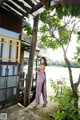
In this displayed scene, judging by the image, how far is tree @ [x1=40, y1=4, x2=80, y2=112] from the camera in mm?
6176

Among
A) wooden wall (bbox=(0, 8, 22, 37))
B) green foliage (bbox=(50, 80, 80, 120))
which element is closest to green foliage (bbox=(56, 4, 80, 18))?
wooden wall (bbox=(0, 8, 22, 37))

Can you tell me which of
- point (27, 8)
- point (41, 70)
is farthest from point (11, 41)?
point (41, 70)

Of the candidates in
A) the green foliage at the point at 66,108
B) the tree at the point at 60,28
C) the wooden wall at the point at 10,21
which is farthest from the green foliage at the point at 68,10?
the green foliage at the point at 66,108

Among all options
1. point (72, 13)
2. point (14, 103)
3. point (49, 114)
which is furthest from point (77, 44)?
point (14, 103)

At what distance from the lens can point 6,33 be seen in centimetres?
664

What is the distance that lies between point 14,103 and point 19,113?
0.75 meters

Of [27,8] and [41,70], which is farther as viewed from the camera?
[27,8]

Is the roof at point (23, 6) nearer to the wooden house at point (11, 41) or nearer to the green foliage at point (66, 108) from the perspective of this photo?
the wooden house at point (11, 41)

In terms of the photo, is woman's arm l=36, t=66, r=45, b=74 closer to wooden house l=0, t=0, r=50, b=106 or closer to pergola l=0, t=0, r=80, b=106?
wooden house l=0, t=0, r=50, b=106

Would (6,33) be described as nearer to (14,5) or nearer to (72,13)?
(14,5)

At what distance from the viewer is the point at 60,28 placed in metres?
7.32

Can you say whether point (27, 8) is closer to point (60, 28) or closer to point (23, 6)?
point (23, 6)

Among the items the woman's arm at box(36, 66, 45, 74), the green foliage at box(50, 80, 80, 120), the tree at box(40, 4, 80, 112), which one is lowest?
the green foliage at box(50, 80, 80, 120)

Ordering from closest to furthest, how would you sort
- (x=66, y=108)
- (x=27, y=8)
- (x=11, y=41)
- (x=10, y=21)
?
A: 1. (x=66, y=108)
2. (x=27, y=8)
3. (x=11, y=41)
4. (x=10, y=21)
